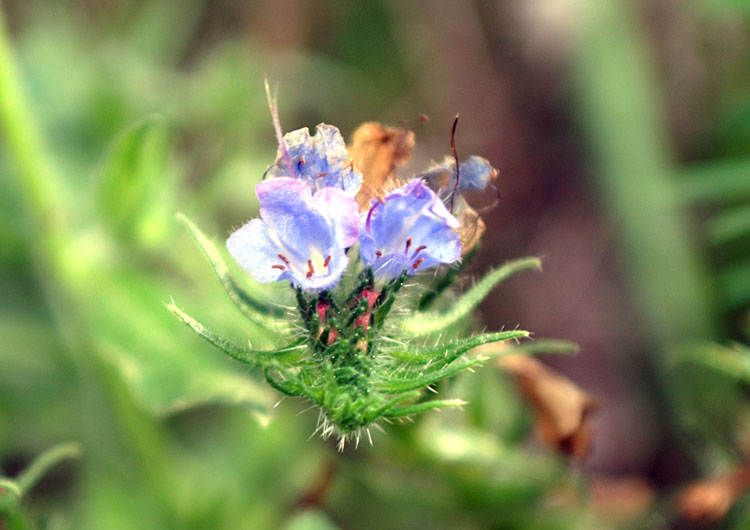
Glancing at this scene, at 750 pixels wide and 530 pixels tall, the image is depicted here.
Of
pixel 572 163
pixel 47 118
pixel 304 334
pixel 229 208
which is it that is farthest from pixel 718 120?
pixel 47 118

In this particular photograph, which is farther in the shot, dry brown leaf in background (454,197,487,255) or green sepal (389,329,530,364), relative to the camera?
dry brown leaf in background (454,197,487,255)

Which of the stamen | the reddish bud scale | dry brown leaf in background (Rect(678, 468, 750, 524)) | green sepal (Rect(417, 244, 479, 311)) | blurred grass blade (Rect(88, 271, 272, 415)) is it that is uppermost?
the stamen

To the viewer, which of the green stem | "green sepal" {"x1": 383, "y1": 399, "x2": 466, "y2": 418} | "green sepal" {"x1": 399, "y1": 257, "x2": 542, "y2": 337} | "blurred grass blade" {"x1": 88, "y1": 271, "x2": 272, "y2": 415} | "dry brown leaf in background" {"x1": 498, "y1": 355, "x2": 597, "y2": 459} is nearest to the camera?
"green sepal" {"x1": 383, "y1": 399, "x2": 466, "y2": 418}

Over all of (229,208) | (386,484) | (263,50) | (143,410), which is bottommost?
(386,484)

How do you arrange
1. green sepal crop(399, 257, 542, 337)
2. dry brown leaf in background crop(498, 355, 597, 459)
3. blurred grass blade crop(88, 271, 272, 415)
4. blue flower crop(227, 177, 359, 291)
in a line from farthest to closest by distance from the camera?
blurred grass blade crop(88, 271, 272, 415)
dry brown leaf in background crop(498, 355, 597, 459)
green sepal crop(399, 257, 542, 337)
blue flower crop(227, 177, 359, 291)

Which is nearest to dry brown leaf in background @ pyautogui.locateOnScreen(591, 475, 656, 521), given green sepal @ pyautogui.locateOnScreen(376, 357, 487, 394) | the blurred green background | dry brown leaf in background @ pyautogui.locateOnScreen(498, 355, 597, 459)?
the blurred green background

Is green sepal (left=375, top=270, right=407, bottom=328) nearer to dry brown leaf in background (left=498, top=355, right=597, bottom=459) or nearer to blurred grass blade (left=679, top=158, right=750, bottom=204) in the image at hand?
dry brown leaf in background (left=498, top=355, right=597, bottom=459)

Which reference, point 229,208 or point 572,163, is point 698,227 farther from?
point 229,208
